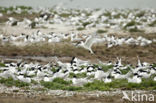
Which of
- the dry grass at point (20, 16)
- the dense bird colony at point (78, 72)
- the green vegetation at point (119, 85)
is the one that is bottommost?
the green vegetation at point (119, 85)

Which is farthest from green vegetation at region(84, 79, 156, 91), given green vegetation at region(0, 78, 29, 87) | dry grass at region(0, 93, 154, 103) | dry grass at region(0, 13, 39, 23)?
dry grass at region(0, 13, 39, 23)

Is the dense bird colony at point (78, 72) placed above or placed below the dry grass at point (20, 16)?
below

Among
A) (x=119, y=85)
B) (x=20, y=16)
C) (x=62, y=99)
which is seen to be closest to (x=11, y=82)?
(x=62, y=99)

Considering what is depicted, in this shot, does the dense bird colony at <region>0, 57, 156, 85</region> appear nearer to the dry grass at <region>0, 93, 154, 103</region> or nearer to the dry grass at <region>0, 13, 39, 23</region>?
the dry grass at <region>0, 93, 154, 103</region>

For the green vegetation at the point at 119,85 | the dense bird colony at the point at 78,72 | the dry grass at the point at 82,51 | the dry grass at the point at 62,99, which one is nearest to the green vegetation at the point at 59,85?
the dense bird colony at the point at 78,72

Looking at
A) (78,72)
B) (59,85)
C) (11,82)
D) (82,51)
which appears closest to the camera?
(59,85)

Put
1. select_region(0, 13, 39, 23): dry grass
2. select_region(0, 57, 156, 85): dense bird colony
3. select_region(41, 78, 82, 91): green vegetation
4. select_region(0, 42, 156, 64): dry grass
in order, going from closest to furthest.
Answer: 1. select_region(41, 78, 82, 91): green vegetation
2. select_region(0, 57, 156, 85): dense bird colony
3. select_region(0, 42, 156, 64): dry grass
4. select_region(0, 13, 39, 23): dry grass

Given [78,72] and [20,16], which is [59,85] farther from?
[20,16]

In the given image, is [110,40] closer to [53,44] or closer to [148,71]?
[53,44]

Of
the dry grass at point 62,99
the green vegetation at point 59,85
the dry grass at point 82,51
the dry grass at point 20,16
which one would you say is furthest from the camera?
the dry grass at point 20,16

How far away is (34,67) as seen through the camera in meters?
12.1

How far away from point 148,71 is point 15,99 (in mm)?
4572

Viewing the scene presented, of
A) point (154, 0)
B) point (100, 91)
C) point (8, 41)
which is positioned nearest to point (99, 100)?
point (100, 91)

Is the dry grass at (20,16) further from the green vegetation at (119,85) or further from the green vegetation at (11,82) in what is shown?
the green vegetation at (119,85)
